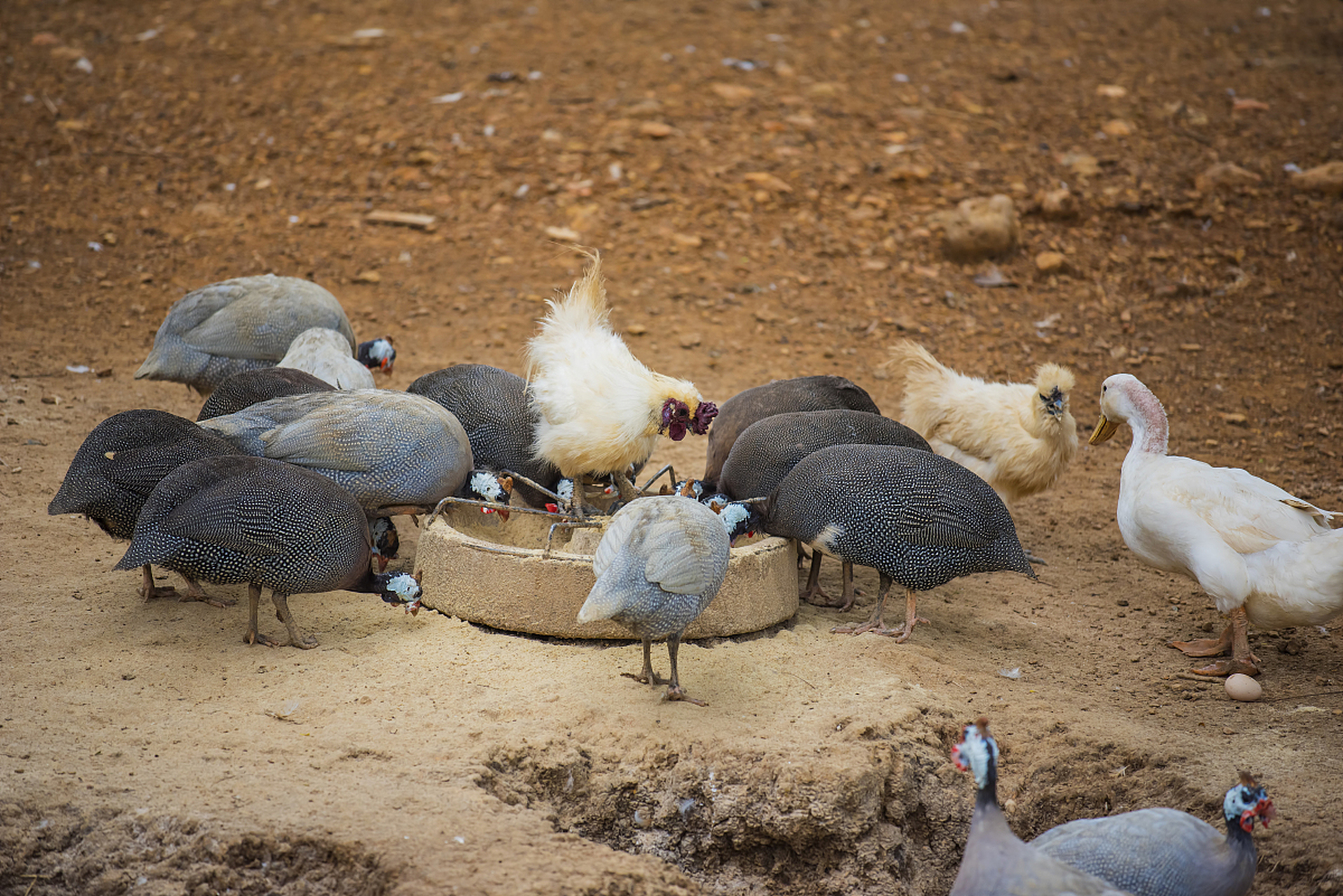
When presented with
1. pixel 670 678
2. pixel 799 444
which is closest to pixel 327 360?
pixel 799 444

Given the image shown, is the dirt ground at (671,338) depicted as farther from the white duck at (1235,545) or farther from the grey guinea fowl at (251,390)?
the grey guinea fowl at (251,390)

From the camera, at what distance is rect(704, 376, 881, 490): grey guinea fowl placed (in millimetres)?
5875

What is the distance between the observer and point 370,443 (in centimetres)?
504

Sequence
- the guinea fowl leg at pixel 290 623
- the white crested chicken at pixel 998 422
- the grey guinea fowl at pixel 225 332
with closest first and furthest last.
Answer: the guinea fowl leg at pixel 290 623 → the white crested chicken at pixel 998 422 → the grey guinea fowl at pixel 225 332

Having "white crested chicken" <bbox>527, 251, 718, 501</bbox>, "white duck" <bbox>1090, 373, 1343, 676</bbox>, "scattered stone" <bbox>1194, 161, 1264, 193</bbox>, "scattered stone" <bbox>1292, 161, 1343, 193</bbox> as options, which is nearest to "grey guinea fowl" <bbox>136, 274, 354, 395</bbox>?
"white crested chicken" <bbox>527, 251, 718, 501</bbox>

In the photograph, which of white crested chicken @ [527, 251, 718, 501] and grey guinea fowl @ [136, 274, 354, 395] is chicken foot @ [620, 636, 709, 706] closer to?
white crested chicken @ [527, 251, 718, 501]

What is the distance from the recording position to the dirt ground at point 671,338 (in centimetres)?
364

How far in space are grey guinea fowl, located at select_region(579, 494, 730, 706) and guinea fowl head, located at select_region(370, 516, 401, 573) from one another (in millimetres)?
1493

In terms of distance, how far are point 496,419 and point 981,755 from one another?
10.9 feet

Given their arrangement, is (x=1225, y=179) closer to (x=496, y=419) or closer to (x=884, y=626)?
(x=884, y=626)

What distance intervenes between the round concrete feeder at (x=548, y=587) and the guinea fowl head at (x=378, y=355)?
2356mm

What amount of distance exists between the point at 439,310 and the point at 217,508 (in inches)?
180

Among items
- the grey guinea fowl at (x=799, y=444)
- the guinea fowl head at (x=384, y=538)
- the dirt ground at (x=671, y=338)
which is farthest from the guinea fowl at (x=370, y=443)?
the grey guinea fowl at (x=799, y=444)

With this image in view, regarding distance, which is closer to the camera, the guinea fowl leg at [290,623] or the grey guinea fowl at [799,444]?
the guinea fowl leg at [290,623]
